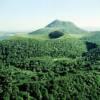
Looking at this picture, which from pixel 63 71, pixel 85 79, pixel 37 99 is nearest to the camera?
pixel 37 99

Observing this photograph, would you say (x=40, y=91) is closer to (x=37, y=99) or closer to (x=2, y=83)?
(x=37, y=99)

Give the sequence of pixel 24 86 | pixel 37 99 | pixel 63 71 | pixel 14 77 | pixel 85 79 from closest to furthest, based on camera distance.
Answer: pixel 37 99 → pixel 24 86 → pixel 85 79 → pixel 14 77 → pixel 63 71

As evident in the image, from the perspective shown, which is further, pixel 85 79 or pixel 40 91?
pixel 85 79

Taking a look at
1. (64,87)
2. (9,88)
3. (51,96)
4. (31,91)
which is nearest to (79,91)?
(64,87)

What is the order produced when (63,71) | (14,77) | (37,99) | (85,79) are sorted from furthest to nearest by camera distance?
(63,71) < (14,77) < (85,79) < (37,99)

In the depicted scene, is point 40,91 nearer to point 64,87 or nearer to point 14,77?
point 64,87

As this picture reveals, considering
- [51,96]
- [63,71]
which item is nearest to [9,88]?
[51,96]

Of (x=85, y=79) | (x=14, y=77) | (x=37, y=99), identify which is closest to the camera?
(x=37, y=99)

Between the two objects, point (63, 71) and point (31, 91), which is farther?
point (63, 71)
